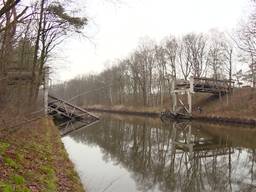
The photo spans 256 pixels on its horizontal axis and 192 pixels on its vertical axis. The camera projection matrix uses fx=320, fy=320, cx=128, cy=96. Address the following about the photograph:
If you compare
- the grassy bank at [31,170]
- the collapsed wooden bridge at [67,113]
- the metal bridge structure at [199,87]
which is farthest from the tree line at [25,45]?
the metal bridge structure at [199,87]

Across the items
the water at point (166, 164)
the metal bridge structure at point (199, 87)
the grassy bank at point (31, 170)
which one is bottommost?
the water at point (166, 164)

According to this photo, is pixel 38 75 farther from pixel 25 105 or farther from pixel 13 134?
pixel 13 134

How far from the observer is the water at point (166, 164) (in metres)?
9.26

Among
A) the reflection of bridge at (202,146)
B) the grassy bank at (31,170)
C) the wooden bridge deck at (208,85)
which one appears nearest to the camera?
the grassy bank at (31,170)

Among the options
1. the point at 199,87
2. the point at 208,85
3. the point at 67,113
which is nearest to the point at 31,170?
the point at 67,113

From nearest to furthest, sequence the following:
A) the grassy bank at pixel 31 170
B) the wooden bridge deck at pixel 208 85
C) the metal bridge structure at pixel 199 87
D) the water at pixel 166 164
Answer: the grassy bank at pixel 31 170 → the water at pixel 166 164 → the metal bridge structure at pixel 199 87 → the wooden bridge deck at pixel 208 85

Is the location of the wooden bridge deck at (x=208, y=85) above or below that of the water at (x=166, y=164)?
above

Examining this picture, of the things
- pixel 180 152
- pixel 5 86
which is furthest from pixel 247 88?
pixel 5 86

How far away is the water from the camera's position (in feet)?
30.4

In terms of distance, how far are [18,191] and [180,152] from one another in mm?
10550

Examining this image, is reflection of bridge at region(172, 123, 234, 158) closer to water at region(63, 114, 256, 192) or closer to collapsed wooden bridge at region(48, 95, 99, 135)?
water at region(63, 114, 256, 192)

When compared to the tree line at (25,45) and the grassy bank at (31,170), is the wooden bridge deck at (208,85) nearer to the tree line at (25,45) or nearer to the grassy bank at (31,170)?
the tree line at (25,45)

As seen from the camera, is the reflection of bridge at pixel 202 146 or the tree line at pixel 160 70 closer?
the reflection of bridge at pixel 202 146

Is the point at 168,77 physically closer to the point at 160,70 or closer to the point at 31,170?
the point at 160,70
